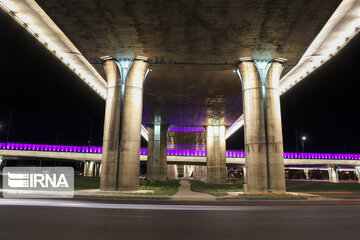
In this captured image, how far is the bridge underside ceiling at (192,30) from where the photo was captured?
611 inches

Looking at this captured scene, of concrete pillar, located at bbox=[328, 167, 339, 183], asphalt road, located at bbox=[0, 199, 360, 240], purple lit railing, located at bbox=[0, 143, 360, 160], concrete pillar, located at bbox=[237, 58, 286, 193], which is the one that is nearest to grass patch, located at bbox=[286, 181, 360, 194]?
concrete pillar, located at bbox=[237, 58, 286, 193]

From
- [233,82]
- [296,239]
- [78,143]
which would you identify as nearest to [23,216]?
[296,239]

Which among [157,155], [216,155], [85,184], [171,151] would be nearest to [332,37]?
[85,184]

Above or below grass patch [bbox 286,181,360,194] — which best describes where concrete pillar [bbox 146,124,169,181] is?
above

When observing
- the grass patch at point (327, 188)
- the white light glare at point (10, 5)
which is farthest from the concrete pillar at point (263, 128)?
the white light glare at point (10, 5)

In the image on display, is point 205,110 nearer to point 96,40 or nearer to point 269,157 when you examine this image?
point 269,157

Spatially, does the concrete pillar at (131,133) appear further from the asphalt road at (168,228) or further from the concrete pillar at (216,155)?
the concrete pillar at (216,155)

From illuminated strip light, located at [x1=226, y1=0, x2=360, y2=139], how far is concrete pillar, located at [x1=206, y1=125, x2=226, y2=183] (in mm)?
24978

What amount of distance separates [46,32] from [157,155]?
115 feet

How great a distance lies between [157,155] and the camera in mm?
51500

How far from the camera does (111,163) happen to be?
21.2 metres

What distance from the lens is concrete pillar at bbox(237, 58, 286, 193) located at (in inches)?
826

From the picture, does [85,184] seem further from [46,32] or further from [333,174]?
[333,174]

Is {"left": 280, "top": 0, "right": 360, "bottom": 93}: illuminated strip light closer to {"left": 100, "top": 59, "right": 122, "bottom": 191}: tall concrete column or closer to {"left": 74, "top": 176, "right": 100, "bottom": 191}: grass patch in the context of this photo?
{"left": 100, "top": 59, "right": 122, "bottom": 191}: tall concrete column
